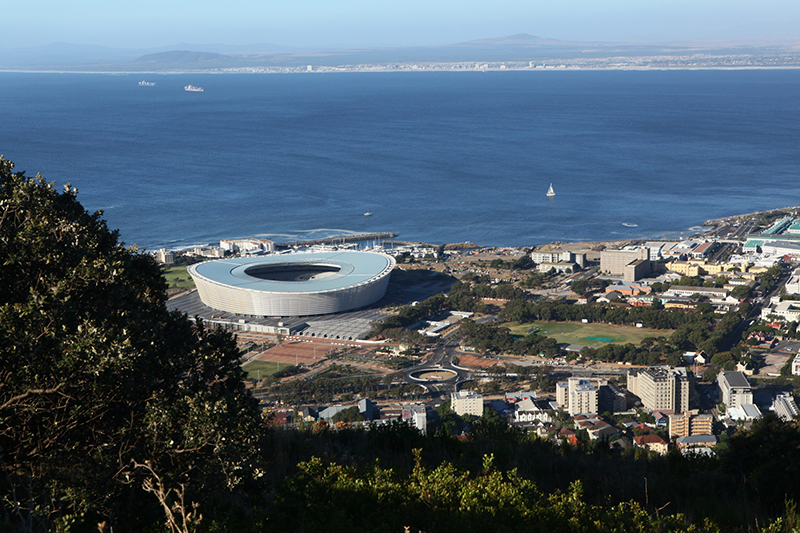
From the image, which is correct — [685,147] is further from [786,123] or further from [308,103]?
[308,103]

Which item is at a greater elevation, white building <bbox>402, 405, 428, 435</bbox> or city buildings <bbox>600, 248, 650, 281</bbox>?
white building <bbox>402, 405, 428, 435</bbox>

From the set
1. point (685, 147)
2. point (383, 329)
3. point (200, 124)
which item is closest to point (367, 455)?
point (383, 329)

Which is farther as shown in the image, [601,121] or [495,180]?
[601,121]

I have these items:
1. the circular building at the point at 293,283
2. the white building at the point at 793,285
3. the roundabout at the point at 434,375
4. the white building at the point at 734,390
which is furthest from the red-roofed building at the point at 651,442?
the white building at the point at 793,285

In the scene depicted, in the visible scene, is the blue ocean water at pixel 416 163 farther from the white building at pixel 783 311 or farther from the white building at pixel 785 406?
the white building at pixel 785 406

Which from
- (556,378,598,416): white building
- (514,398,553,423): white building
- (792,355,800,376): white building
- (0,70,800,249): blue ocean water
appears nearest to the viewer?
(514,398,553,423): white building

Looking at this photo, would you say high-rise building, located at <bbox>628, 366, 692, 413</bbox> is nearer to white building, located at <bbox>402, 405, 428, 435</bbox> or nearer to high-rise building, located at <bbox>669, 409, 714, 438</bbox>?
high-rise building, located at <bbox>669, 409, 714, 438</bbox>

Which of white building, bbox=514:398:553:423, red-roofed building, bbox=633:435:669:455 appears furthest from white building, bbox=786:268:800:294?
red-roofed building, bbox=633:435:669:455
